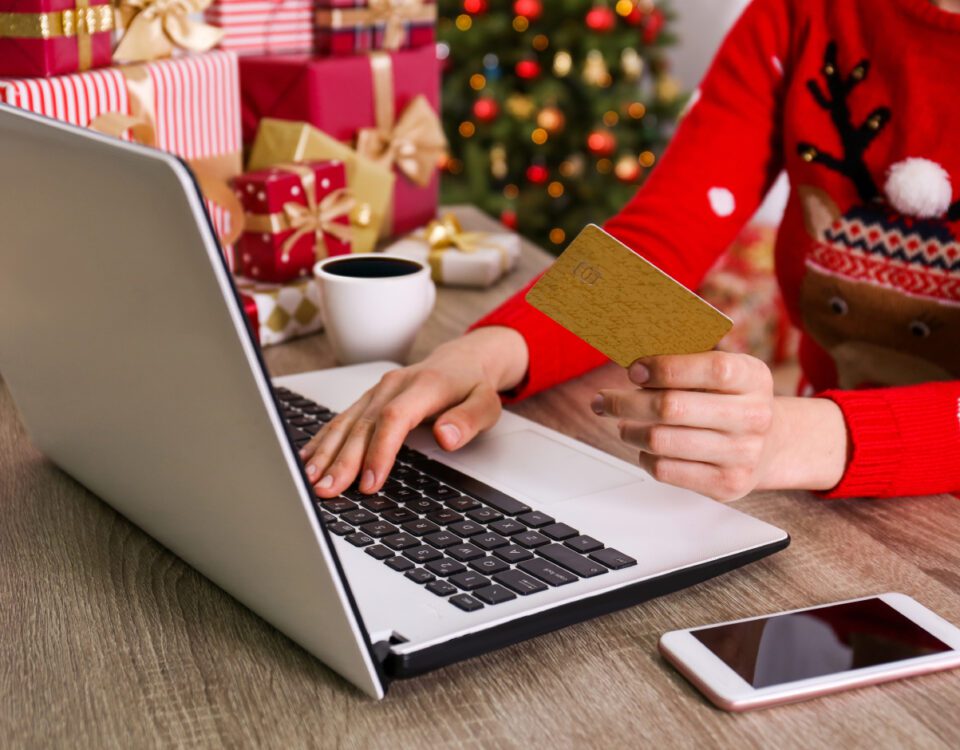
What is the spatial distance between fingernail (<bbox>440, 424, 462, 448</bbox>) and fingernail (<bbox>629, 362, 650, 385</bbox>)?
6.0 inches

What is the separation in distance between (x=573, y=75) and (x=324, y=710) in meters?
3.14

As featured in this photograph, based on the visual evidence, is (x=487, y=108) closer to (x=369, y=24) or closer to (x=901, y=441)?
(x=369, y=24)

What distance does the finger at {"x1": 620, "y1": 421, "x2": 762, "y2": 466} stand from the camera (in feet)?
2.23

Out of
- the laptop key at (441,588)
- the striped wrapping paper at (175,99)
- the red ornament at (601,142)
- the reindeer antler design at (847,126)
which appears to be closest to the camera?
the laptop key at (441,588)

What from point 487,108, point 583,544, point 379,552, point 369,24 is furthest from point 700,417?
point 487,108

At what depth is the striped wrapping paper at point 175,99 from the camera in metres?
0.95

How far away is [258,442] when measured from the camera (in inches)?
18.6

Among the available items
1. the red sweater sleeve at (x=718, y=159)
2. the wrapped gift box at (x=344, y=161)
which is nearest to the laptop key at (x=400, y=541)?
the red sweater sleeve at (x=718, y=159)

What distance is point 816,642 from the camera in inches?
22.3

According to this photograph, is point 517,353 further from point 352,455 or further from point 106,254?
point 106,254

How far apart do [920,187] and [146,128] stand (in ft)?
2.42

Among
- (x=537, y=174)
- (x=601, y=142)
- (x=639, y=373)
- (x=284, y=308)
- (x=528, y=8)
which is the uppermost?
(x=528, y=8)

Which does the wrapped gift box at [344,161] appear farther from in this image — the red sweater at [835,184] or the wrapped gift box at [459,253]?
the red sweater at [835,184]

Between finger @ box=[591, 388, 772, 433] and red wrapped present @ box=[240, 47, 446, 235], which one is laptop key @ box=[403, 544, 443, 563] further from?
red wrapped present @ box=[240, 47, 446, 235]
